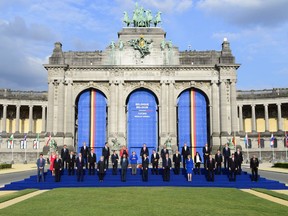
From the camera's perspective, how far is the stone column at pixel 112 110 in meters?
63.1

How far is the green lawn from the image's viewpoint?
1490 centimetres

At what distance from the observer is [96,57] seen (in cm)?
6519

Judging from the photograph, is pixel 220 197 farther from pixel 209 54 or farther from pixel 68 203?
pixel 209 54

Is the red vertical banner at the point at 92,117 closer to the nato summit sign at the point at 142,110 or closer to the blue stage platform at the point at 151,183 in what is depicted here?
the nato summit sign at the point at 142,110

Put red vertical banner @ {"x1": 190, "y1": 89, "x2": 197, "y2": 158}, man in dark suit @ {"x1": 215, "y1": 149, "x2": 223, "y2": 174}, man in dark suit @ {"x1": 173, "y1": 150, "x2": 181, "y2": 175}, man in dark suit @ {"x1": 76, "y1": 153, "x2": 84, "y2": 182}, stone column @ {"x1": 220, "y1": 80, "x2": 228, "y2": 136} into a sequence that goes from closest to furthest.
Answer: man in dark suit @ {"x1": 76, "y1": 153, "x2": 84, "y2": 182}, man in dark suit @ {"x1": 215, "y1": 149, "x2": 223, "y2": 174}, man in dark suit @ {"x1": 173, "y1": 150, "x2": 181, "y2": 175}, stone column @ {"x1": 220, "y1": 80, "x2": 228, "y2": 136}, red vertical banner @ {"x1": 190, "y1": 89, "x2": 197, "y2": 158}

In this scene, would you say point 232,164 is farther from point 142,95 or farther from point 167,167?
point 142,95

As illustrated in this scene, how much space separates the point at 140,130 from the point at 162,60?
1318cm

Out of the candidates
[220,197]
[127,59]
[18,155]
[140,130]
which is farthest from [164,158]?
[18,155]

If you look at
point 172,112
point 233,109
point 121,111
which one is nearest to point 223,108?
point 233,109

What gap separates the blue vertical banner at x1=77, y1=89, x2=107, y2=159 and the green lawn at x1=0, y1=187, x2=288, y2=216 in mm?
42119

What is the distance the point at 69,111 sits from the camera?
63.9 meters

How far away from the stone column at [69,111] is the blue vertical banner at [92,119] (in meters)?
1.46

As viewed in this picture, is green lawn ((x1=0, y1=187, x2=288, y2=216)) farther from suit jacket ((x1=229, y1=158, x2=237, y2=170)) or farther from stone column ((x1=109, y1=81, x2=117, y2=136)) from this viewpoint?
stone column ((x1=109, y1=81, x2=117, y2=136))

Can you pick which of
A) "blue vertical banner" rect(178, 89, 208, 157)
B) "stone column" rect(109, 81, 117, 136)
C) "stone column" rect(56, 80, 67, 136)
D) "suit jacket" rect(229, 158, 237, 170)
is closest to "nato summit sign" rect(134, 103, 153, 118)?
"stone column" rect(109, 81, 117, 136)
